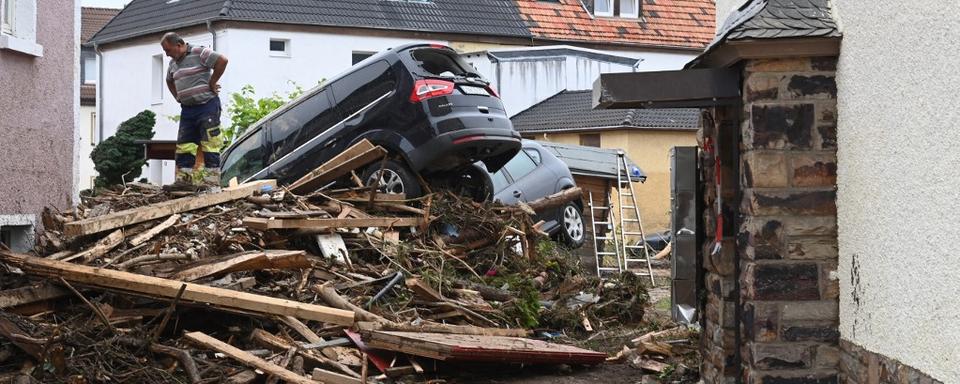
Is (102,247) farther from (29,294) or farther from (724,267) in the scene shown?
(724,267)

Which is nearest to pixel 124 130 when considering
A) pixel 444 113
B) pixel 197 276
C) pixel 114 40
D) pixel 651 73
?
pixel 114 40

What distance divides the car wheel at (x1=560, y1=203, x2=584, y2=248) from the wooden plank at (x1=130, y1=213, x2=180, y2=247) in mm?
Answer: 8443

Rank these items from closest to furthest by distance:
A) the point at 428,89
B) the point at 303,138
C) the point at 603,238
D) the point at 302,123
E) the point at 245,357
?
the point at 245,357
the point at 428,89
the point at 303,138
the point at 302,123
the point at 603,238

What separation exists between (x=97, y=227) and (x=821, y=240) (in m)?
6.16

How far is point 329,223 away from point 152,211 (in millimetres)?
1558

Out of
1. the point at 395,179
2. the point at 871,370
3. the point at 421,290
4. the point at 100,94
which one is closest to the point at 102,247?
the point at 421,290

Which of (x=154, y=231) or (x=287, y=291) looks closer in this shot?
(x=287, y=291)

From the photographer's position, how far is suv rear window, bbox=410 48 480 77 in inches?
545

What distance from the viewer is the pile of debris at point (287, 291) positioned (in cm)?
909

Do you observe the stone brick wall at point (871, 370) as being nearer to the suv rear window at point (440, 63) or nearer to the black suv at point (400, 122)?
the black suv at point (400, 122)

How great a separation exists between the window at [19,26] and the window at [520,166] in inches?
314

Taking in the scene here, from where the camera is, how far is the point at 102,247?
1070cm

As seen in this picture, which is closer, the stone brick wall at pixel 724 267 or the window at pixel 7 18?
the stone brick wall at pixel 724 267

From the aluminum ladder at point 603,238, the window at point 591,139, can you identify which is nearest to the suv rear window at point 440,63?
the aluminum ladder at point 603,238
